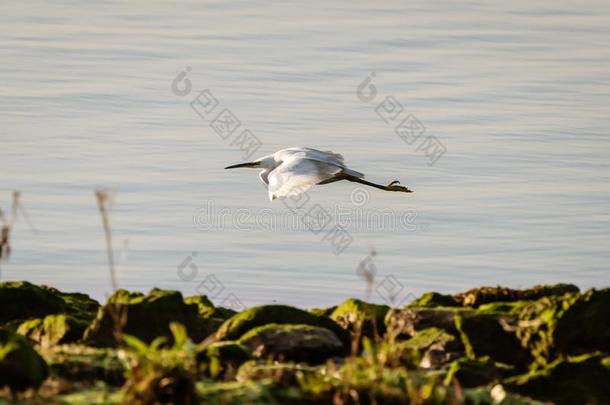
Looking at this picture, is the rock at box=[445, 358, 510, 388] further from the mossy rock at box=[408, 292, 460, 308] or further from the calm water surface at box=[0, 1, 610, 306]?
the calm water surface at box=[0, 1, 610, 306]

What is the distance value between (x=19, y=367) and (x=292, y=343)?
6.91 ft

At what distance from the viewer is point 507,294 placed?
→ 10.5 metres

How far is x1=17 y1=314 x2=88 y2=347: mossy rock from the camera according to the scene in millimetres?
9141

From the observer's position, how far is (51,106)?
2108cm

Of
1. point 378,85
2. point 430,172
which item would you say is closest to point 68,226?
point 430,172

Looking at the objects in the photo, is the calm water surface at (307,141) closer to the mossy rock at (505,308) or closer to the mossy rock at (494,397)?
the mossy rock at (505,308)

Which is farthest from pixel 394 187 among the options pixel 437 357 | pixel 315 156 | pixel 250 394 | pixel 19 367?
pixel 19 367

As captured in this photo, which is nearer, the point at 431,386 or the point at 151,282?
the point at 431,386

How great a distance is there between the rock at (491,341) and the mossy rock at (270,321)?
0.88m

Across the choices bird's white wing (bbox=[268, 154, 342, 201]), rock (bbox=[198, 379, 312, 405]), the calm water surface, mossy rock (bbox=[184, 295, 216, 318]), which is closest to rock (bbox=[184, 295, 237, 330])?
mossy rock (bbox=[184, 295, 216, 318])

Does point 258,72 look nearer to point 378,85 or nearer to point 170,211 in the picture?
point 378,85

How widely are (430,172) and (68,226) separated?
480 cm

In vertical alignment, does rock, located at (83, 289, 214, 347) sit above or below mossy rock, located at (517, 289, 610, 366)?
above

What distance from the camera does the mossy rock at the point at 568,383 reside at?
789 centimetres
